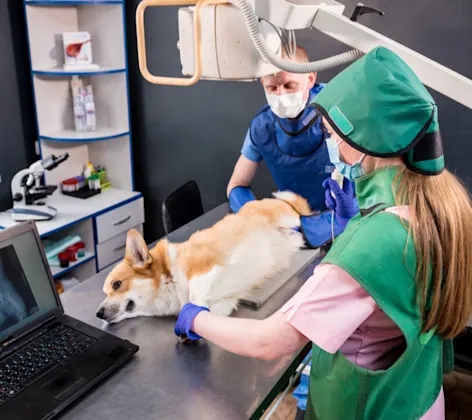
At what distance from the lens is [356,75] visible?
978 mm

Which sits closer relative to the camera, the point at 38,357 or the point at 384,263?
the point at 384,263

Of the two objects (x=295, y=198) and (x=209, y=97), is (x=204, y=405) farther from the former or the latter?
(x=209, y=97)

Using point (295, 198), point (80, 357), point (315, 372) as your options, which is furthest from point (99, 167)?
point (315, 372)

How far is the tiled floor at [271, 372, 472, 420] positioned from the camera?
249 cm

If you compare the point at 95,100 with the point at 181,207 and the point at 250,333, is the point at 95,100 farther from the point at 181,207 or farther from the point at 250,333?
the point at 250,333

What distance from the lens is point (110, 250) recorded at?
3.24 meters

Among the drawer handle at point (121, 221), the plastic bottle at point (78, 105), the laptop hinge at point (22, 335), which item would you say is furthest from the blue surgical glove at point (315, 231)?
the plastic bottle at point (78, 105)

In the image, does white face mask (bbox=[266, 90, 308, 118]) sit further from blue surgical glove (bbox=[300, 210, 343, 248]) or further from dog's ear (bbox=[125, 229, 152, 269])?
dog's ear (bbox=[125, 229, 152, 269])

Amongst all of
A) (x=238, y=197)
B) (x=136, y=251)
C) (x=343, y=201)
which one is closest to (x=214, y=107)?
(x=238, y=197)

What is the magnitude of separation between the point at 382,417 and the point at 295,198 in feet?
3.59

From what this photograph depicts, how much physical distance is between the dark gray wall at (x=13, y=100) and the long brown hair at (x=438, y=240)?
2696 millimetres

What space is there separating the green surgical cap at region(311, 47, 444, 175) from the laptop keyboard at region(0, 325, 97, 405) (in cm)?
86

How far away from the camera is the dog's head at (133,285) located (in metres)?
1.46

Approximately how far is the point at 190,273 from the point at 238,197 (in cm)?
84
